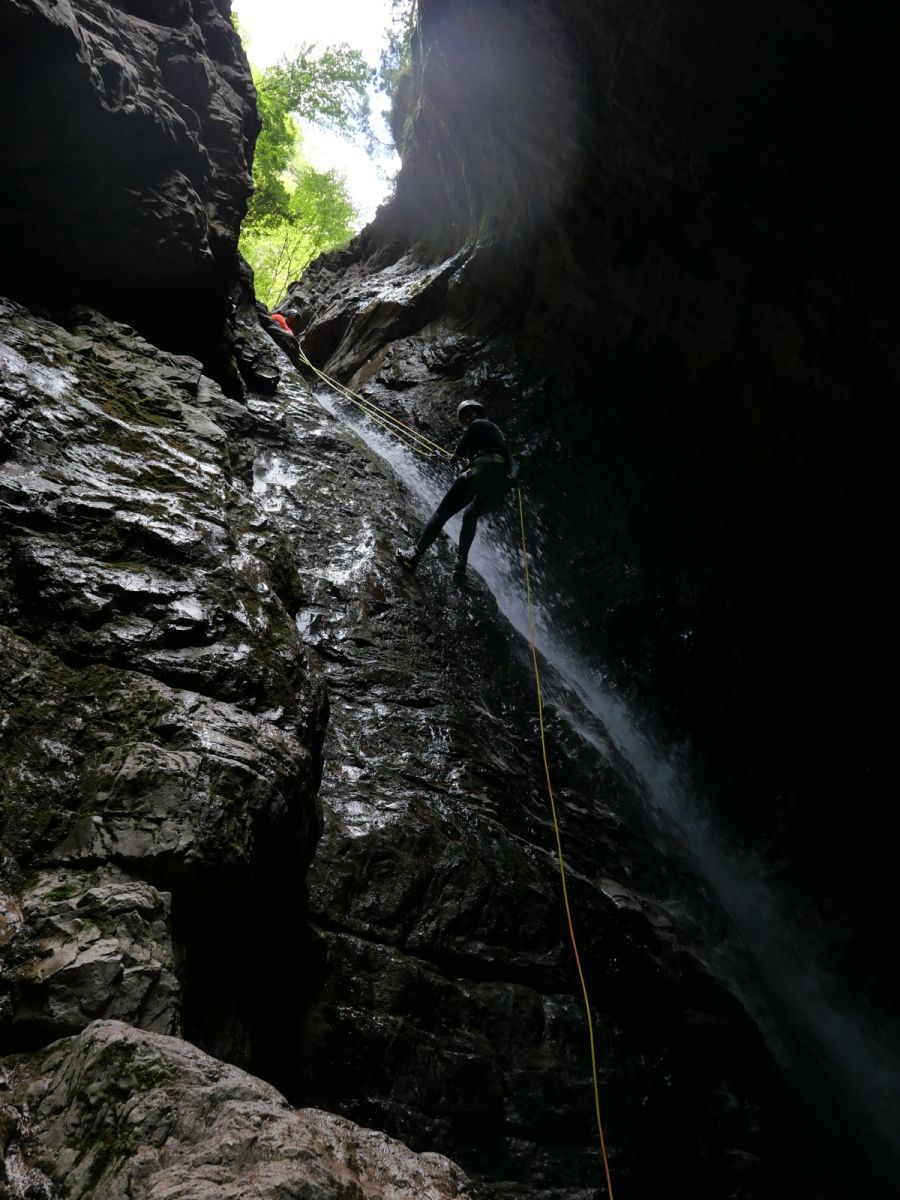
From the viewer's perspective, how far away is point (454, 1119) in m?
3.24

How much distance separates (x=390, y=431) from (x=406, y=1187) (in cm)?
1099

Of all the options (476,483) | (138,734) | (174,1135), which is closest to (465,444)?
(476,483)

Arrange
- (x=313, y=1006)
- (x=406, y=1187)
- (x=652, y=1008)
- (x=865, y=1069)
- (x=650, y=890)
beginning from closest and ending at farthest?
(x=406, y=1187)
(x=313, y=1006)
(x=652, y=1008)
(x=650, y=890)
(x=865, y=1069)

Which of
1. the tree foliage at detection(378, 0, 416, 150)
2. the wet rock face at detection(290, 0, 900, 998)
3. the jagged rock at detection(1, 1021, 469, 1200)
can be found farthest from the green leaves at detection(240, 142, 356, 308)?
the jagged rock at detection(1, 1021, 469, 1200)

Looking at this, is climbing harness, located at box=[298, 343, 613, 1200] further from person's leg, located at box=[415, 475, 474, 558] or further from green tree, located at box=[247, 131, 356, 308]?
green tree, located at box=[247, 131, 356, 308]

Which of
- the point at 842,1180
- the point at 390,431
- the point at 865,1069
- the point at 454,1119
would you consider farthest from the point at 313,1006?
the point at 390,431

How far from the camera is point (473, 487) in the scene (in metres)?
7.18

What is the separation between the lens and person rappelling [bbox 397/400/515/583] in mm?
7105

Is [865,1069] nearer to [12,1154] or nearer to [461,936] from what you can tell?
[461,936]

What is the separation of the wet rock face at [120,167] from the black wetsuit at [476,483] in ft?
10.9

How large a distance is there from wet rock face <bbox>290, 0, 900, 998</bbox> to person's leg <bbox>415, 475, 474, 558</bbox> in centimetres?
304

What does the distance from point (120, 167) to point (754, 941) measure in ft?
31.1

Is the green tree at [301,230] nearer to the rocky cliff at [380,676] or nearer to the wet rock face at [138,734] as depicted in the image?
the rocky cliff at [380,676]

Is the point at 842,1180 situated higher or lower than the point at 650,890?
lower
